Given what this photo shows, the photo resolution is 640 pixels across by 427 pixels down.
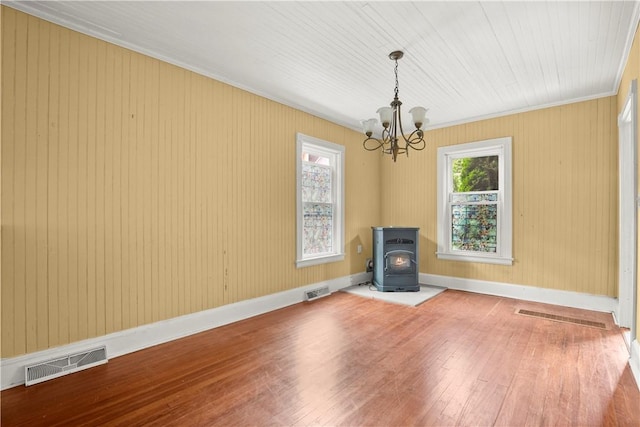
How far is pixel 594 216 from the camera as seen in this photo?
157 inches

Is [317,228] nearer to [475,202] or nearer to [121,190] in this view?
[475,202]

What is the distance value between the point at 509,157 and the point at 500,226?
1.01 metres

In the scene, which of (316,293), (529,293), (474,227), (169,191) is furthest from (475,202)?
(169,191)

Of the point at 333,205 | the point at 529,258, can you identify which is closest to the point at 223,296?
the point at 333,205

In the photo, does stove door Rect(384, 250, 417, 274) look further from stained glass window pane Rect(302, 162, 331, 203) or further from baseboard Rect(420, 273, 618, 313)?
stained glass window pane Rect(302, 162, 331, 203)

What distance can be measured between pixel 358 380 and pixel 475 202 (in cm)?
368

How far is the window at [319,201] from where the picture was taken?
4.41 metres

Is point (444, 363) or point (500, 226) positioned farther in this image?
point (500, 226)

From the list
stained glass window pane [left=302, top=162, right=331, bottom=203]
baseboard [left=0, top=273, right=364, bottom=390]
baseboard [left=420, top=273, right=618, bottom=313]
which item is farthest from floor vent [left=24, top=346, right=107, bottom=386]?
baseboard [left=420, top=273, right=618, bottom=313]

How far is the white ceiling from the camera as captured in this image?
7.59 feet

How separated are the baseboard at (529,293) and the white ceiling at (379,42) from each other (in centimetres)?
255

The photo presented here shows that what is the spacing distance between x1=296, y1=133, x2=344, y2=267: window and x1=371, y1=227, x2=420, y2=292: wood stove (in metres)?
0.68

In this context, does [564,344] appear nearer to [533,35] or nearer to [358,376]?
[358,376]

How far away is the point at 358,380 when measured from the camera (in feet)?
7.48
